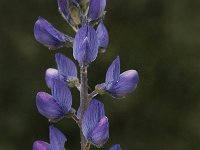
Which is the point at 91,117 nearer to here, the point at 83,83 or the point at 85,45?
the point at 83,83

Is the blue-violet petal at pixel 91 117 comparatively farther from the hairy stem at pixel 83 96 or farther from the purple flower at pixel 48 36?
the purple flower at pixel 48 36

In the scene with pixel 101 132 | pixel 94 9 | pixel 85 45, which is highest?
pixel 94 9

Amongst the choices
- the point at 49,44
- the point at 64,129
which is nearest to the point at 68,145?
the point at 64,129

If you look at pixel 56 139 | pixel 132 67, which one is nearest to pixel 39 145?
pixel 56 139

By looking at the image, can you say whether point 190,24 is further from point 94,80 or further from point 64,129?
point 64,129

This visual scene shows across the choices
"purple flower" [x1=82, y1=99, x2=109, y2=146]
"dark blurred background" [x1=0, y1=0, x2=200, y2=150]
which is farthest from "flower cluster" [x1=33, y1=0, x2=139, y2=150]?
"dark blurred background" [x1=0, y1=0, x2=200, y2=150]

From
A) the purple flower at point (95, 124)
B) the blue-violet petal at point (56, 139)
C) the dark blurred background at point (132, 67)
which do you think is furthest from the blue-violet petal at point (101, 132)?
the dark blurred background at point (132, 67)

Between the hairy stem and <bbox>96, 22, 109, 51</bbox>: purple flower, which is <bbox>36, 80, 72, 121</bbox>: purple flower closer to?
the hairy stem
